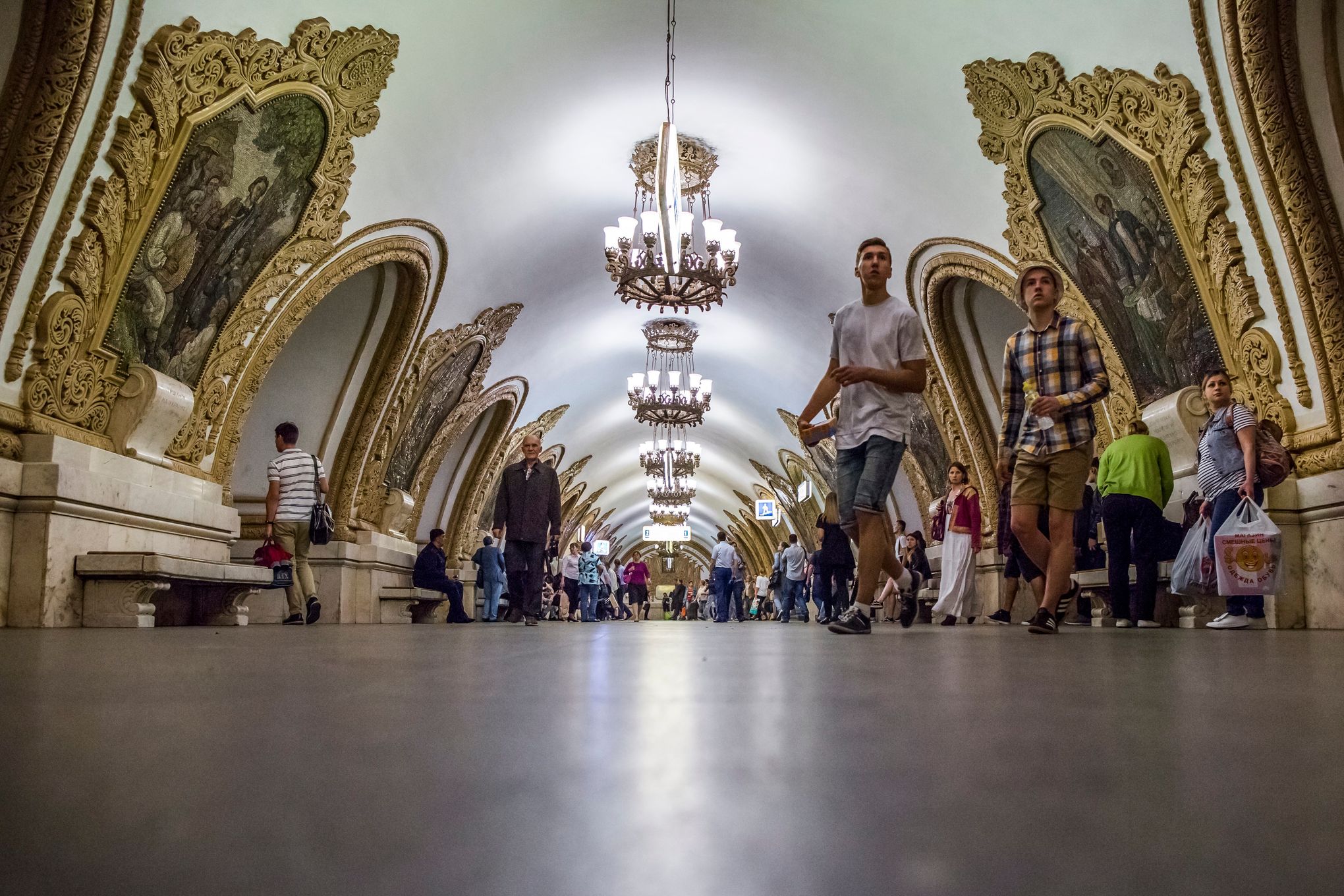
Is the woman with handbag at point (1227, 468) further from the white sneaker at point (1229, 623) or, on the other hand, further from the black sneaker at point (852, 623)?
the black sneaker at point (852, 623)

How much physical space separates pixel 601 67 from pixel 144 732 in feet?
34.8

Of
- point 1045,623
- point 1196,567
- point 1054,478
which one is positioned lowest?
point 1045,623

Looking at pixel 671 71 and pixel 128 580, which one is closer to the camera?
pixel 128 580

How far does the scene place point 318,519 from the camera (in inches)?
391

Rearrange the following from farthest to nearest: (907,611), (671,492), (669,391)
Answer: (671,492) → (669,391) → (907,611)

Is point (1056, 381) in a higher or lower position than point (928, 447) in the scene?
lower

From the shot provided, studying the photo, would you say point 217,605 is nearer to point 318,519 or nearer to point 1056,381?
point 318,519

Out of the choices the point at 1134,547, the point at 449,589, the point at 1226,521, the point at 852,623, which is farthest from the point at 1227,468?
the point at 449,589

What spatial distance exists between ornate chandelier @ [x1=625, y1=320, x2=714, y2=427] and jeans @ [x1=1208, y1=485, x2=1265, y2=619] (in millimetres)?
12673

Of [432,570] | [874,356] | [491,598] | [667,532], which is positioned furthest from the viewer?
[667,532]

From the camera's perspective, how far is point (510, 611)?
11.4 metres

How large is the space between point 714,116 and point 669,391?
832 centimetres

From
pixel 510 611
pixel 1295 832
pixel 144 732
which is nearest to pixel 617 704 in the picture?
pixel 144 732

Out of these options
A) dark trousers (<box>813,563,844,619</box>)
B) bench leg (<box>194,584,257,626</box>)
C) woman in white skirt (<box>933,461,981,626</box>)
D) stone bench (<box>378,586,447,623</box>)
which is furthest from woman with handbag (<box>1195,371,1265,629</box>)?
stone bench (<box>378,586,447,623</box>)
